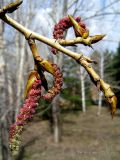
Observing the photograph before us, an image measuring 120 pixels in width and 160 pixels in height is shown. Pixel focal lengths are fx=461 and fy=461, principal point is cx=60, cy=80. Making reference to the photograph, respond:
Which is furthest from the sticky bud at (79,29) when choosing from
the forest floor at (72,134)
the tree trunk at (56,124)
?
the tree trunk at (56,124)

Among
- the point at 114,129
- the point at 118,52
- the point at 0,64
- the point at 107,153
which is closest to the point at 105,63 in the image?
the point at 118,52

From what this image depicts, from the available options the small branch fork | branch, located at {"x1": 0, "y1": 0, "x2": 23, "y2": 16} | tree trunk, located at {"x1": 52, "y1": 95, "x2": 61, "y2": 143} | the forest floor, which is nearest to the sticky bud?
the small branch fork

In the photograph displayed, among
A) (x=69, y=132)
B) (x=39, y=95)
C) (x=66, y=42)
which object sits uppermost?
(x=66, y=42)

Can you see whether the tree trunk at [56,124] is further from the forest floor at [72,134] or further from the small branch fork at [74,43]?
the small branch fork at [74,43]

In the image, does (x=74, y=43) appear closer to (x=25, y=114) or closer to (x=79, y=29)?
(x=79, y=29)

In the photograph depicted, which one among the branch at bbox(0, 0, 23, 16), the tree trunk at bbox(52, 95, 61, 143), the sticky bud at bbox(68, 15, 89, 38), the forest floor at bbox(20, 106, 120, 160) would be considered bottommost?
the forest floor at bbox(20, 106, 120, 160)

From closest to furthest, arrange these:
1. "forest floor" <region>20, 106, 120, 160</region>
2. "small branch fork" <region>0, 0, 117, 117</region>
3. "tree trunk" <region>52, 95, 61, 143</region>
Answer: "small branch fork" <region>0, 0, 117, 117</region>, "forest floor" <region>20, 106, 120, 160</region>, "tree trunk" <region>52, 95, 61, 143</region>

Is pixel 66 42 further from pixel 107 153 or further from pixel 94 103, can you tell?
pixel 94 103

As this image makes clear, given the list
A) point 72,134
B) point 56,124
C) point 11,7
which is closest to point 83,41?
point 11,7

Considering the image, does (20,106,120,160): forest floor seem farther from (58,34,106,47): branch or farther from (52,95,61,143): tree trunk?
(58,34,106,47): branch

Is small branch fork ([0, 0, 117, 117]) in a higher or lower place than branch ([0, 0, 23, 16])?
lower

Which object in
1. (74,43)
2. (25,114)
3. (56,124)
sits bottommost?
(56,124)
